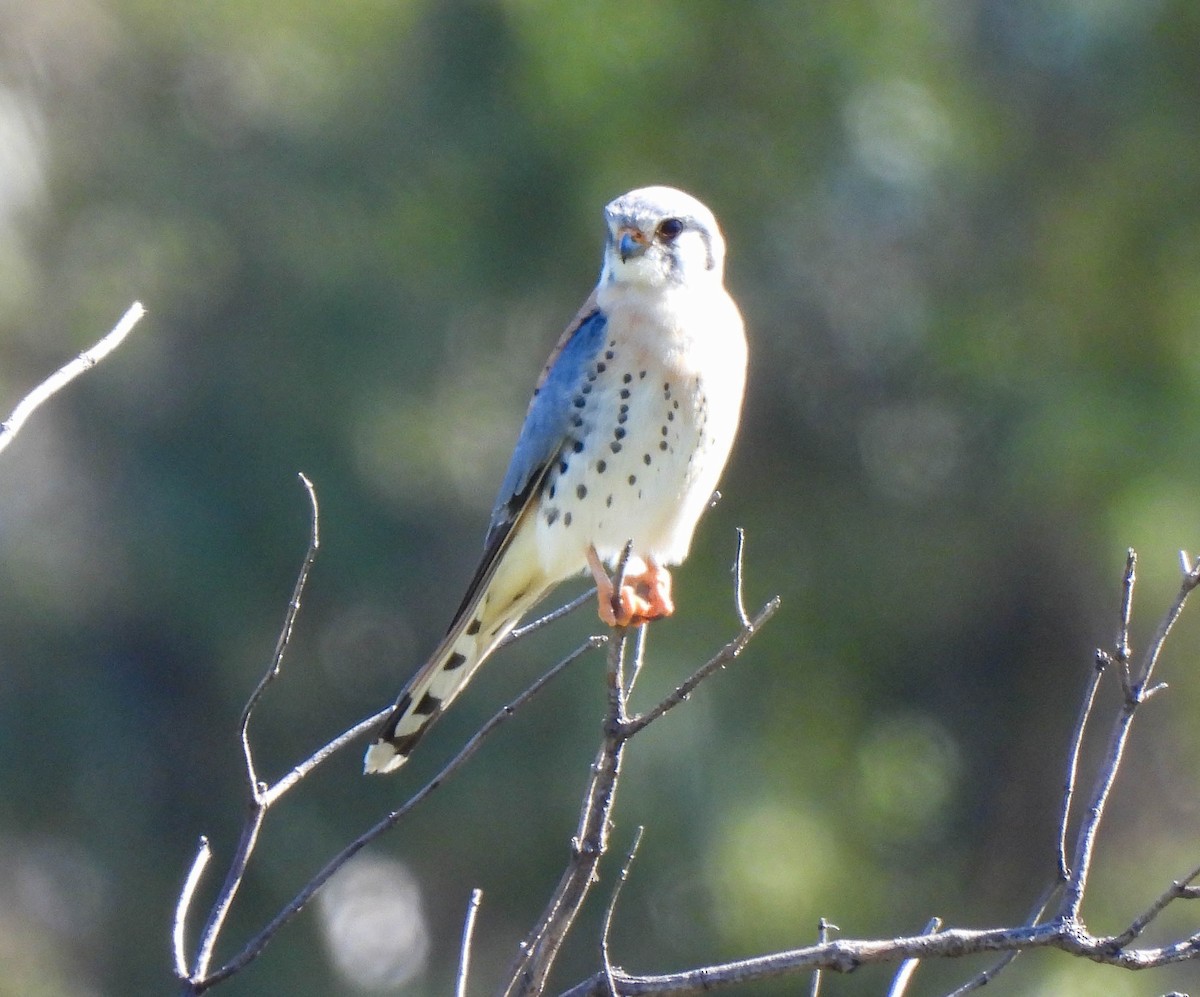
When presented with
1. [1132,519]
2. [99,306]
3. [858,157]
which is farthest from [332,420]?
[1132,519]

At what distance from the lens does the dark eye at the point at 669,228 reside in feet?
12.1

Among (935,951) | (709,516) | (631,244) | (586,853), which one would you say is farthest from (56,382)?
(709,516)

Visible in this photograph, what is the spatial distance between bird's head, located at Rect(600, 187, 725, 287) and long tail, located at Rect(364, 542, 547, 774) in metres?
0.62

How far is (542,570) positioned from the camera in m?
3.71

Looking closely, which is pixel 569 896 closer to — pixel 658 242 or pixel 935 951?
pixel 935 951

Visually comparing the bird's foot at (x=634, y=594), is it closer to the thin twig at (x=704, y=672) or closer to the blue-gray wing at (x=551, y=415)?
the blue-gray wing at (x=551, y=415)

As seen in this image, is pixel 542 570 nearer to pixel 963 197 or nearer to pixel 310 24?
pixel 963 197

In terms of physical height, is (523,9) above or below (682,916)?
above

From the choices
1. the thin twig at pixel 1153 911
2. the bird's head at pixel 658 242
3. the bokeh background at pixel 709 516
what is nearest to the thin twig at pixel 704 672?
the thin twig at pixel 1153 911

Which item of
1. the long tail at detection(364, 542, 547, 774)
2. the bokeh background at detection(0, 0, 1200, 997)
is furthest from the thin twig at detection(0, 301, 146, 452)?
the bokeh background at detection(0, 0, 1200, 997)

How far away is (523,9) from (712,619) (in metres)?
2.40

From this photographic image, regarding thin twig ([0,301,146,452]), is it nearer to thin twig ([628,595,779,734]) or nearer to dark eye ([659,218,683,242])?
thin twig ([628,595,779,734])

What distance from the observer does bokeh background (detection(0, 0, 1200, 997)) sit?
6.54 meters

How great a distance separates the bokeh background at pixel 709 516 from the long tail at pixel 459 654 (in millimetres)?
2510
